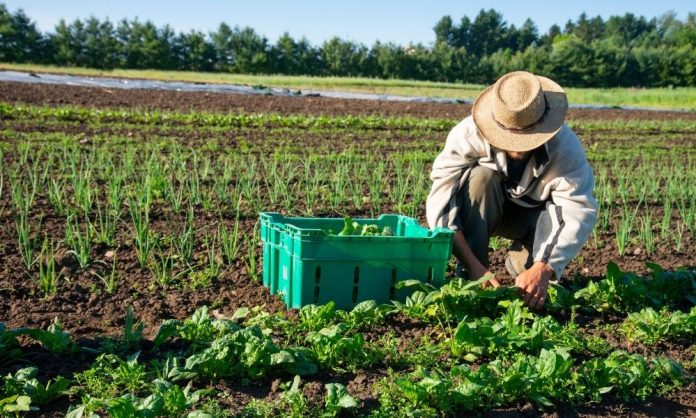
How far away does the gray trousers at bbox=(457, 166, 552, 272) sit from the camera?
134 inches

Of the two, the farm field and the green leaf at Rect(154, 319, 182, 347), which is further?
the green leaf at Rect(154, 319, 182, 347)

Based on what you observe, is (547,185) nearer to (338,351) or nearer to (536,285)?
(536,285)

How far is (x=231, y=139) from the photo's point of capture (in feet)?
28.6

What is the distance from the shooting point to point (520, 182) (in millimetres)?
3414

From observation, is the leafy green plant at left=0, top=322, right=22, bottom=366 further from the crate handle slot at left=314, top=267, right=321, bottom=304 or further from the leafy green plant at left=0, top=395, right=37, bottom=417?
the crate handle slot at left=314, top=267, right=321, bottom=304

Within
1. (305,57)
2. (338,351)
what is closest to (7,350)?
(338,351)

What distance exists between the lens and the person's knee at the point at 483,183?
134 inches

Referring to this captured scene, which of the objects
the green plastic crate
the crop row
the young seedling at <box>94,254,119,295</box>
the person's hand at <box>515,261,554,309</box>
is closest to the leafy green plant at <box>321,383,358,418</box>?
the crop row

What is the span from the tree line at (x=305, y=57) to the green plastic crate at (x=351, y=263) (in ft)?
127

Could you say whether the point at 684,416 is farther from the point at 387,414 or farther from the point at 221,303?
the point at 221,303

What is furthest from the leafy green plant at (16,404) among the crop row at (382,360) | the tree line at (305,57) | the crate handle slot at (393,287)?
the tree line at (305,57)

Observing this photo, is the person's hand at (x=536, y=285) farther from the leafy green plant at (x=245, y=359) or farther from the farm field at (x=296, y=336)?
the leafy green plant at (x=245, y=359)

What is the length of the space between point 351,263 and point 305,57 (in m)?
46.2

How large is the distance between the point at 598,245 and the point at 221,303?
2.66 metres
